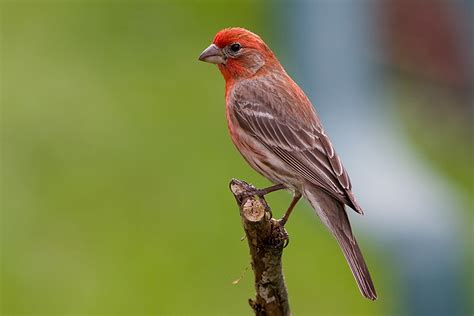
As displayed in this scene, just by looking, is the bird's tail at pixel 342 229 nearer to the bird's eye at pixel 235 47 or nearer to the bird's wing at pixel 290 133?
the bird's wing at pixel 290 133

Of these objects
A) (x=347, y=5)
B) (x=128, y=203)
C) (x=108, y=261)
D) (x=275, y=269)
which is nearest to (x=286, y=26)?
(x=347, y=5)

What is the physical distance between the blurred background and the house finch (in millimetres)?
2384

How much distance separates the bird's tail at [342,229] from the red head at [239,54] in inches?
37.9

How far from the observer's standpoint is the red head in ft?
24.5

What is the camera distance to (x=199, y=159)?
12.5 m

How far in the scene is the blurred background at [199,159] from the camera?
10320 millimetres

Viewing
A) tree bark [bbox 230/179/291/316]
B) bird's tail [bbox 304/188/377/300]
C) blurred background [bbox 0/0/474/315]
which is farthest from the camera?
blurred background [bbox 0/0/474/315]

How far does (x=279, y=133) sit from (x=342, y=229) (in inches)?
29.9

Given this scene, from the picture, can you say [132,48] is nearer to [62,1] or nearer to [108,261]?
[62,1]

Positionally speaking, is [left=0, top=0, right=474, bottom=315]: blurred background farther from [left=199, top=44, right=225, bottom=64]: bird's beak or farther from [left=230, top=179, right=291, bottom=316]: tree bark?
[left=230, top=179, right=291, bottom=316]: tree bark

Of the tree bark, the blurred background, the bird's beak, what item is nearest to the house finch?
the bird's beak

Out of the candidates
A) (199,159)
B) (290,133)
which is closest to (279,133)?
(290,133)

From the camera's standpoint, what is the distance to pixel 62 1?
52.2ft

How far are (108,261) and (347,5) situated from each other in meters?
3.29
